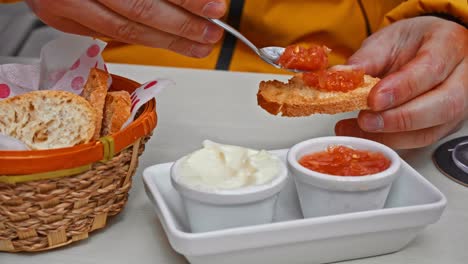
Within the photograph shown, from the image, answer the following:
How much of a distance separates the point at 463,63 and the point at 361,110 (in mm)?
295

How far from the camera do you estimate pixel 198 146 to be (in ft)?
4.48

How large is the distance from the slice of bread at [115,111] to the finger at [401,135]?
463mm

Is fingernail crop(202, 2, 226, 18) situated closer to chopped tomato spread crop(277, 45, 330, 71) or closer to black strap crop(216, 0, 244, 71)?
chopped tomato spread crop(277, 45, 330, 71)

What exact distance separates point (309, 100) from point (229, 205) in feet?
1.16

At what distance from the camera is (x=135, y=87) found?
3.94ft

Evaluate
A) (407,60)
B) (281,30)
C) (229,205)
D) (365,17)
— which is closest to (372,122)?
(407,60)

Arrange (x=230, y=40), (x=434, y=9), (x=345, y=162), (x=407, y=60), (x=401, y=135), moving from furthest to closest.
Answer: (x=230, y=40) → (x=434, y=9) → (x=407, y=60) → (x=401, y=135) → (x=345, y=162)

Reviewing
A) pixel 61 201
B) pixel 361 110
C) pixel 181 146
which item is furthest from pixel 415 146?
pixel 61 201

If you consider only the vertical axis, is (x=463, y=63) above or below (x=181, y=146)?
above

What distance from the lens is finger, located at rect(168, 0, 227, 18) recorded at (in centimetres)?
109

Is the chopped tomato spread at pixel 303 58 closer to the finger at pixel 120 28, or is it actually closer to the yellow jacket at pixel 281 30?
the finger at pixel 120 28

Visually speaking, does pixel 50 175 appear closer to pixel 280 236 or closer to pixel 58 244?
pixel 58 244

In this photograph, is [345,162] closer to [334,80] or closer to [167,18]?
[334,80]

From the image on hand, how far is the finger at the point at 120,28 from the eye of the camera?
44.2 inches
